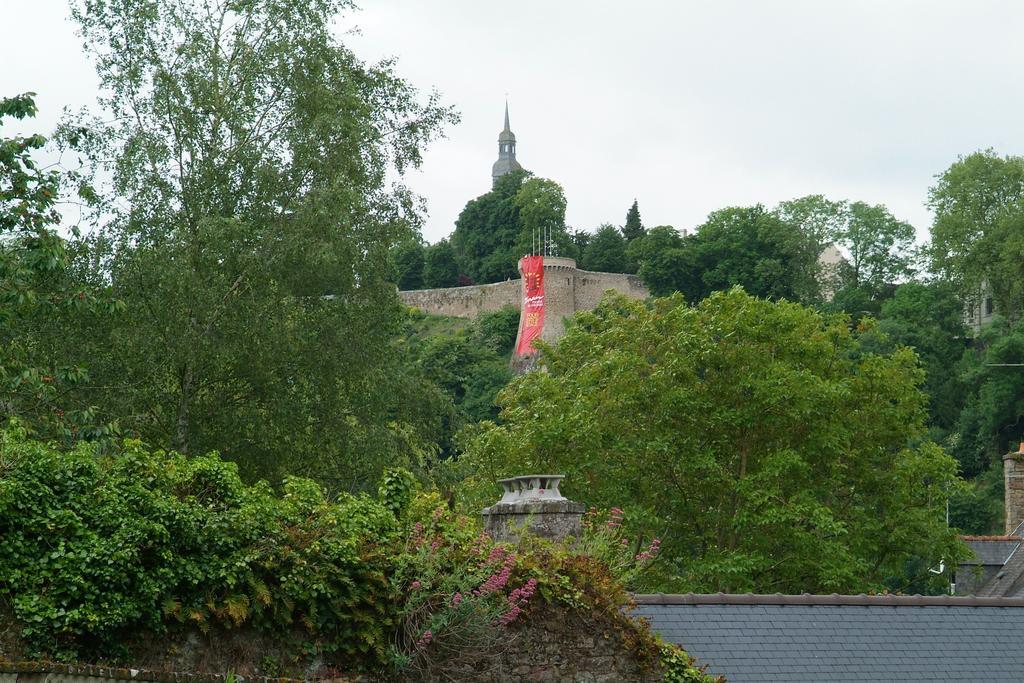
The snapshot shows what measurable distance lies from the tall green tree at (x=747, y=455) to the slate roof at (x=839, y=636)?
12548 millimetres

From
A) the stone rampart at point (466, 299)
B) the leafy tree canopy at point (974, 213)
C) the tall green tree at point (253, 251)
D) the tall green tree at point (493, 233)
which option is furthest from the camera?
the tall green tree at point (493, 233)

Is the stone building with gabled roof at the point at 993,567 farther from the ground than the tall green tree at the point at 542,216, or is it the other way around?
the tall green tree at the point at 542,216

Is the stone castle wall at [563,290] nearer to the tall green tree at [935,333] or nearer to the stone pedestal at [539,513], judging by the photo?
the tall green tree at [935,333]

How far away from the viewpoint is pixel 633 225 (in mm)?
106812

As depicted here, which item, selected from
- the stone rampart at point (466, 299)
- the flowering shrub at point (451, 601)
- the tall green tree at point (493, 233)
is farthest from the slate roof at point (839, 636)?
the tall green tree at point (493, 233)

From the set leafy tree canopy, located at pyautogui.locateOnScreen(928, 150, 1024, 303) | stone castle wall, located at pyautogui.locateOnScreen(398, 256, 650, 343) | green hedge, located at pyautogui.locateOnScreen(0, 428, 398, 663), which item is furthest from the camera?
stone castle wall, located at pyautogui.locateOnScreen(398, 256, 650, 343)

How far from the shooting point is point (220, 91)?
70.7 ft

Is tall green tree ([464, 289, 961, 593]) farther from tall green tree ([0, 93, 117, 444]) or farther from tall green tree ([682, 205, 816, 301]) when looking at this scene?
tall green tree ([682, 205, 816, 301])

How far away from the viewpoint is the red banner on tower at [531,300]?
90.6 metres

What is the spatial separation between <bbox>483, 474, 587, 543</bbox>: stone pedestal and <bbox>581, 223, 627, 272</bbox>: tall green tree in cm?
8862

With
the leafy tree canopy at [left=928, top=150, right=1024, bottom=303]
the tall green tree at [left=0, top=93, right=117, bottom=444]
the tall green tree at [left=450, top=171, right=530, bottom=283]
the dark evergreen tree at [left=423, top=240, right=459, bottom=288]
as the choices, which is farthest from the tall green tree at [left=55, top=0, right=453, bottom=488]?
the dark evergreen tree at [left=423, top=240, right=459, bottom=288]

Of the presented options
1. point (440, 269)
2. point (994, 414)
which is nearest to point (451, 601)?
point (994, 414)

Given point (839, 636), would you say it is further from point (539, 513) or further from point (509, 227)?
point (509, 227)

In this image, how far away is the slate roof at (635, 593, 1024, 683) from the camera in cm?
1153
